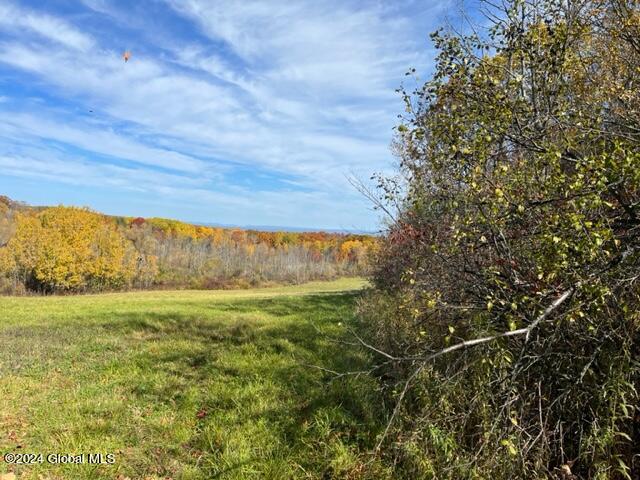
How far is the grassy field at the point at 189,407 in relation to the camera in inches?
166

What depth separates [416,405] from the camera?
4.93m

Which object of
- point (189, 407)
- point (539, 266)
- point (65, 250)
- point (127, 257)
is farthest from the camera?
point (127, 257)

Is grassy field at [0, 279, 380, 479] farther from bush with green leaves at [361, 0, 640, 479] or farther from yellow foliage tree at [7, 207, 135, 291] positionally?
yellow foliage tree at [7, 207, 135, 291]

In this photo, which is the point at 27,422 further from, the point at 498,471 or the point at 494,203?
the point at 494,203

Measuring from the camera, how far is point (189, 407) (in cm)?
545

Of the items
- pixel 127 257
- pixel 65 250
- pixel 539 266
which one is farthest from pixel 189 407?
pixel 127 257

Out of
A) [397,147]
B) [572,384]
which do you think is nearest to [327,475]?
[572,384]

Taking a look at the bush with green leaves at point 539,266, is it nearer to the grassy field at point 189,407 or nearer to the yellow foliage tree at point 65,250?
the grassy field at point 189,407

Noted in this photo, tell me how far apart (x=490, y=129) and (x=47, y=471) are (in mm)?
5035

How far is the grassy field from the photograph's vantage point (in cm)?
423

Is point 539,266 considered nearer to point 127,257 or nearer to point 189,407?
point 189,407

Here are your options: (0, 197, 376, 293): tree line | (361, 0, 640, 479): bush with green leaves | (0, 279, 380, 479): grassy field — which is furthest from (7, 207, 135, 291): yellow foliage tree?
(361, 0, 640, 479): bush with green leaves

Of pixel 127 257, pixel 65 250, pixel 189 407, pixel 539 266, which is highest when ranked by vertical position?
pixel 539 266

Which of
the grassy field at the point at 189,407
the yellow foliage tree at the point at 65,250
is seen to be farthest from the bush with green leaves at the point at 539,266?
the yellow foliage tree at the point at 65,250
